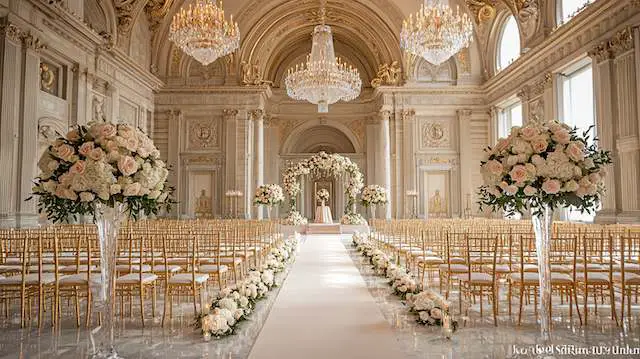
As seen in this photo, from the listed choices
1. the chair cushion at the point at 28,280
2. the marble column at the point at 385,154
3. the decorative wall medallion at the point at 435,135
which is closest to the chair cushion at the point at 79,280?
the chair cushion at the point at 28,280

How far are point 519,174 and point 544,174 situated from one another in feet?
0.69

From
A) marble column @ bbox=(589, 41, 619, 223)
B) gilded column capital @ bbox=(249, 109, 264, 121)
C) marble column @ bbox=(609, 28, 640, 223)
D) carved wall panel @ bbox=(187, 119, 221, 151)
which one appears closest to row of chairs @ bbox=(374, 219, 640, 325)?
marble column @ bbox=(609, 28, 640, 223)

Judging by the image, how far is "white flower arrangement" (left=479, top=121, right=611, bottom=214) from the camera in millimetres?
3867

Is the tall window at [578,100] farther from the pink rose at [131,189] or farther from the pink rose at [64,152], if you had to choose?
the pink rose at [64,152]

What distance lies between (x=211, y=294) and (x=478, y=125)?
21.2 m

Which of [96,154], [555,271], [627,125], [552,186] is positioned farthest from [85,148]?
[627,125]

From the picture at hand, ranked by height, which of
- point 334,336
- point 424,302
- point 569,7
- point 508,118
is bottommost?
point 334,336

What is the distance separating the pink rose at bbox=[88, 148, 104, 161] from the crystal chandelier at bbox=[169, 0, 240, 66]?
36.5 ft

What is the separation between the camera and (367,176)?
30.1 metres

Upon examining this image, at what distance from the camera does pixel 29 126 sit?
13422mm

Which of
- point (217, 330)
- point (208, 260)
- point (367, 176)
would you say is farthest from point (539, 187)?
point (367, 176)

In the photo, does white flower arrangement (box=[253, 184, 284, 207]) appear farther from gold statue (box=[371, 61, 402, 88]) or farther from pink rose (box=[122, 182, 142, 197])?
pink rose (box=[122, 182, 142, 197])

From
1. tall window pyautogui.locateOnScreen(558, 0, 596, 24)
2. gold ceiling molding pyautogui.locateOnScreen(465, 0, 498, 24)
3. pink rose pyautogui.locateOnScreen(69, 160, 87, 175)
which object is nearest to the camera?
pink rose pyautogui.locateOnScreen(69, 160, 87, 175)

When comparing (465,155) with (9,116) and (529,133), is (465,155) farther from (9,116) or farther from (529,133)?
(529,133)
